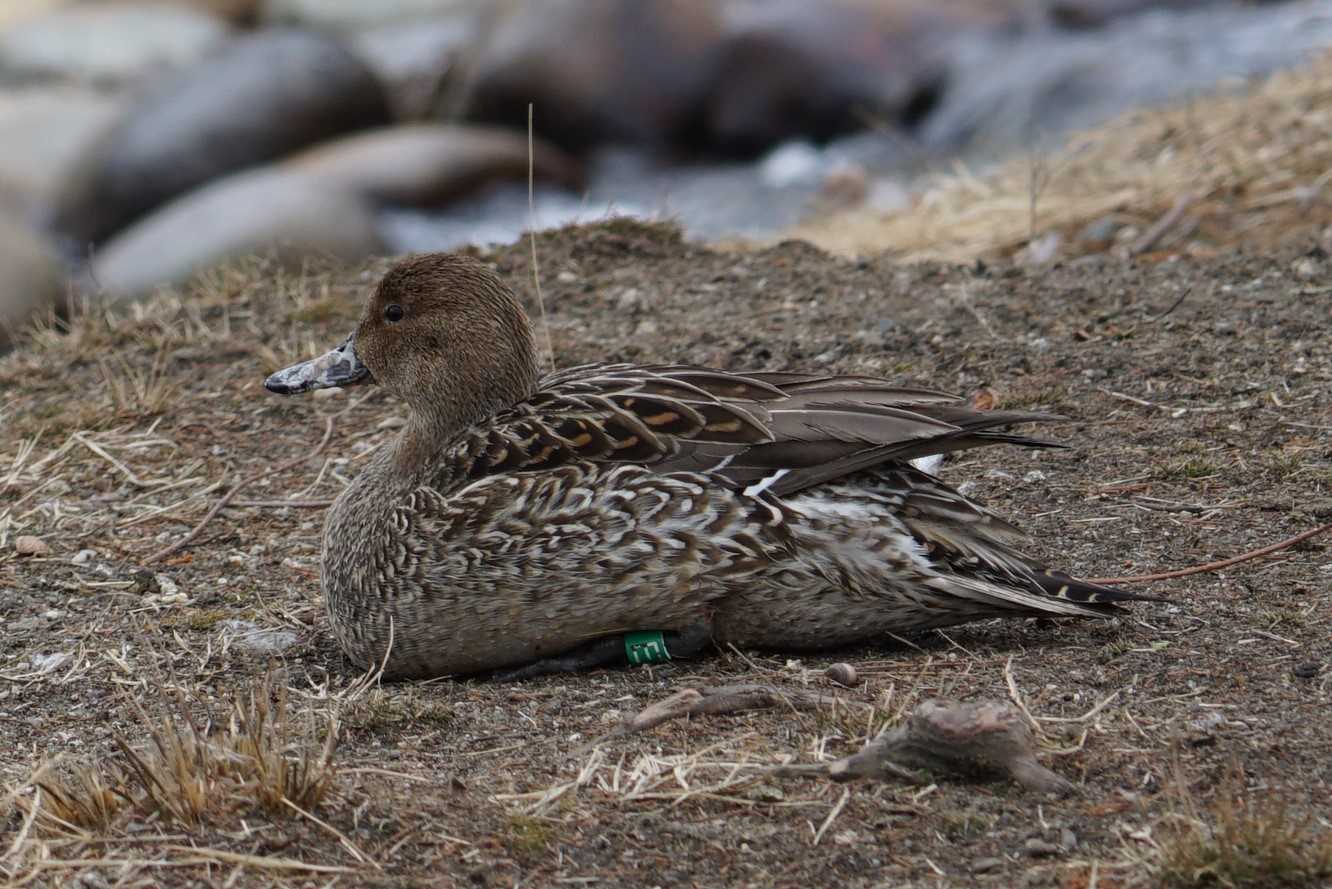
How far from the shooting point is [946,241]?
28.4ft

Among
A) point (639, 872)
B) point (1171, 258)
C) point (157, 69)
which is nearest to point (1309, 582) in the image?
point (639, 872)

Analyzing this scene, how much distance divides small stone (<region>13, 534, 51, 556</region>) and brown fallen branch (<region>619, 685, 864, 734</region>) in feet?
8.13

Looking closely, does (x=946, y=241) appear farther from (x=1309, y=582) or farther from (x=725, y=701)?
(x=725, y=701)

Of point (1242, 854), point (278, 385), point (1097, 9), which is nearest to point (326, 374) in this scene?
point (278, 385)

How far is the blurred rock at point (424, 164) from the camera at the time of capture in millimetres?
12172

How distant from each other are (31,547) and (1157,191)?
18.4 feet

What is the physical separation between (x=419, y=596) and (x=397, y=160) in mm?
8582

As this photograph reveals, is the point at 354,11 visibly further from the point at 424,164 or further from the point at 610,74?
the point at 424,164

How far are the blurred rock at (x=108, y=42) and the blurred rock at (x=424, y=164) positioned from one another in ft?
15.8

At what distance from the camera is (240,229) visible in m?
10.7

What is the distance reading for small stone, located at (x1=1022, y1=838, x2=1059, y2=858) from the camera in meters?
3.13

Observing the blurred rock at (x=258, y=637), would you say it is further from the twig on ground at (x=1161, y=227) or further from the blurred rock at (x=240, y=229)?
the blurred rock at (x=240, y=229)

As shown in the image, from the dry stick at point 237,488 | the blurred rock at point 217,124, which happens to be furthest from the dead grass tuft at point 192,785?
the blurred rock at point 217,124

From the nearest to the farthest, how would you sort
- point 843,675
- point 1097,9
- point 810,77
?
point 843,675, point 810,77, point 1097,9
